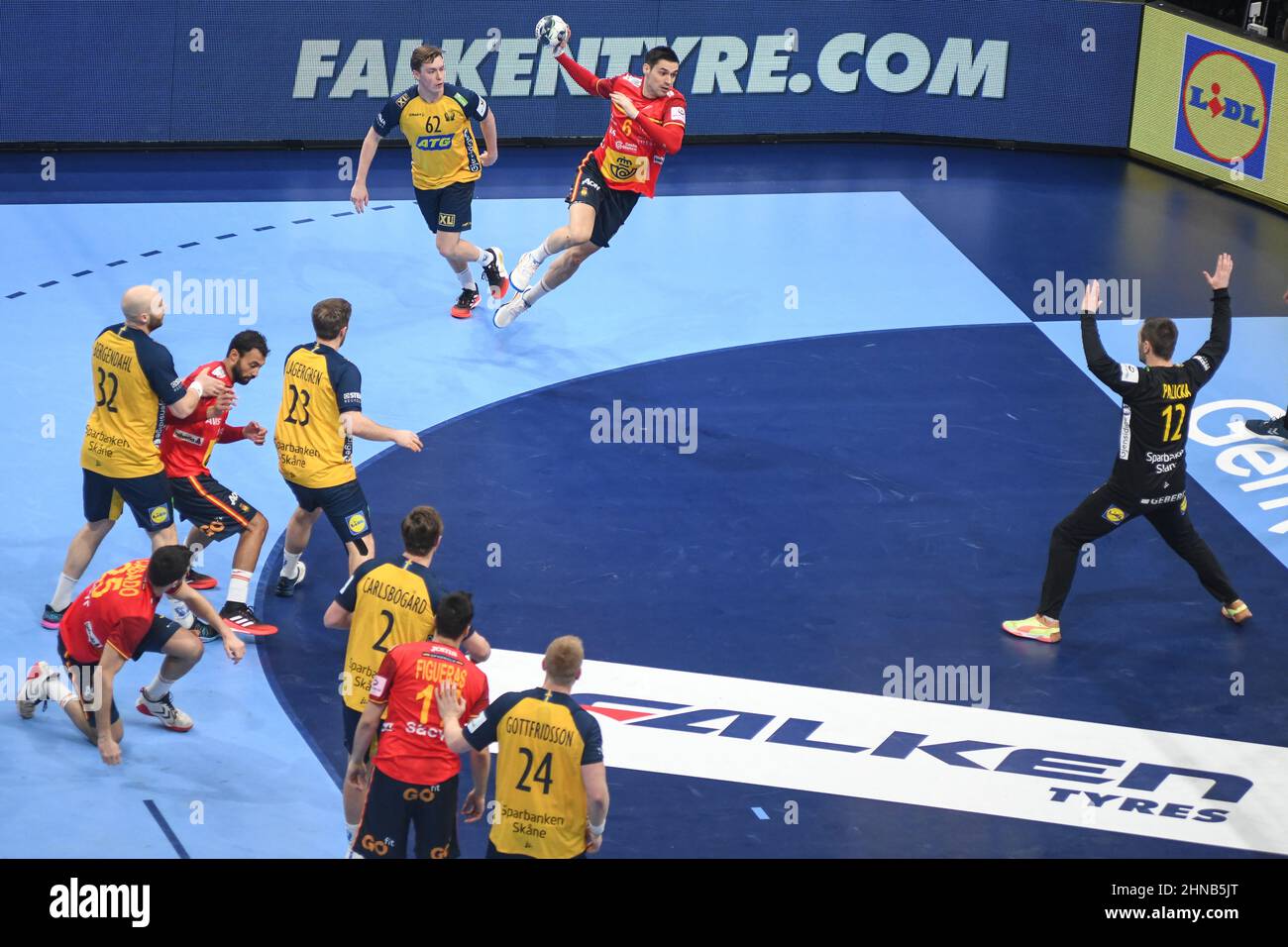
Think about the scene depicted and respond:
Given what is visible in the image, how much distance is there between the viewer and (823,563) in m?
12.1

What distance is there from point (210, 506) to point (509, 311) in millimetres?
5071

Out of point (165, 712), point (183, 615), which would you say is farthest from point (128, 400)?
point (165, 712)

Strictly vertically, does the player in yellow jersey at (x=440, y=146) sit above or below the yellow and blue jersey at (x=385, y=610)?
above

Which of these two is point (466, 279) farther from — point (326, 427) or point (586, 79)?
point (326, 427)

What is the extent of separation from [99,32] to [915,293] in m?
10.2

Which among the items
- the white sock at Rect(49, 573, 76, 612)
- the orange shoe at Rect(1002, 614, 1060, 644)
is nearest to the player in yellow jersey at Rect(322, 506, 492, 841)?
the white sock at Rect(49, 573, 76, 612)

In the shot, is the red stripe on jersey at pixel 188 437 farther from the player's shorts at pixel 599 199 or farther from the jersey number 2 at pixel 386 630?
the player's shorts at pixel 599 199

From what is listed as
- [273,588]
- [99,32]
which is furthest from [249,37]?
[273,588]

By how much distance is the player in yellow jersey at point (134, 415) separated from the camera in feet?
33.8

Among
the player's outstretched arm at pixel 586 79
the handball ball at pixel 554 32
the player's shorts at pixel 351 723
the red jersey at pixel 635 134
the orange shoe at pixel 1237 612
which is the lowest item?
the player's shorts at pixel 351 723

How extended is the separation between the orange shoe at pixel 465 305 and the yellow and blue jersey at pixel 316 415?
535 centimetres

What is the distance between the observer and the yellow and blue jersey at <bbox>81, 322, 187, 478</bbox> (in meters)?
10.3

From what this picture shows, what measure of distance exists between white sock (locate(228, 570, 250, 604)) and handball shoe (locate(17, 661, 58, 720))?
4.66 feet

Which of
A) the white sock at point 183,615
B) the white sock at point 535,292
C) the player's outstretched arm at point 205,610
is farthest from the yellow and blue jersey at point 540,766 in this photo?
the white sock at point 535,292
